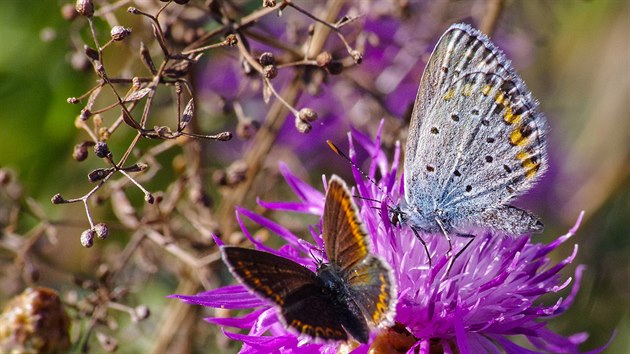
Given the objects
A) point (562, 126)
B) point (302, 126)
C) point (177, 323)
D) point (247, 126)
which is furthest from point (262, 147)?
point (562, 126)

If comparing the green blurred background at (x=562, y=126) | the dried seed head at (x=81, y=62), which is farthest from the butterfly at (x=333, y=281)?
the green blurred background at (x=562, y=126)

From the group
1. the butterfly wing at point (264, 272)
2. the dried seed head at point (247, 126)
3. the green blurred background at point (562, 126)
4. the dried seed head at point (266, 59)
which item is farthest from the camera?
the green blurred background at point (562, 126)

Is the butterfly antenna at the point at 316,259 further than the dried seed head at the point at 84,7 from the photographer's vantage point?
Yes

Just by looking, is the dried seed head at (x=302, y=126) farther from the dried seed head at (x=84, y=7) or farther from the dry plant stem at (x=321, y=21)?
the dried seed head at (x=84, y=7)

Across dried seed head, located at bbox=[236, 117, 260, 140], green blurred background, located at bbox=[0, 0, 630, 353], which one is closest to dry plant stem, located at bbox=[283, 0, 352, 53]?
dried seed head, located at bbox=[236, 117, 260, 140]

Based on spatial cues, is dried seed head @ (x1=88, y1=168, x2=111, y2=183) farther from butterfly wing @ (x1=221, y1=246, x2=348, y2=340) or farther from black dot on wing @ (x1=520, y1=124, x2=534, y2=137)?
black dot on wing @ (x1=520, y1=124, x2=534, y2=137)

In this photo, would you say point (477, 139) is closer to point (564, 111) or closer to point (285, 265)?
point (285, 265)

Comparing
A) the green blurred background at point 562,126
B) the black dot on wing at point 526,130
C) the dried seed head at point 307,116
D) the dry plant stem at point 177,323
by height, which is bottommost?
the dry plant stem at point 177,323

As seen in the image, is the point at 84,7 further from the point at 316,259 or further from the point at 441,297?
the point at 441,297
